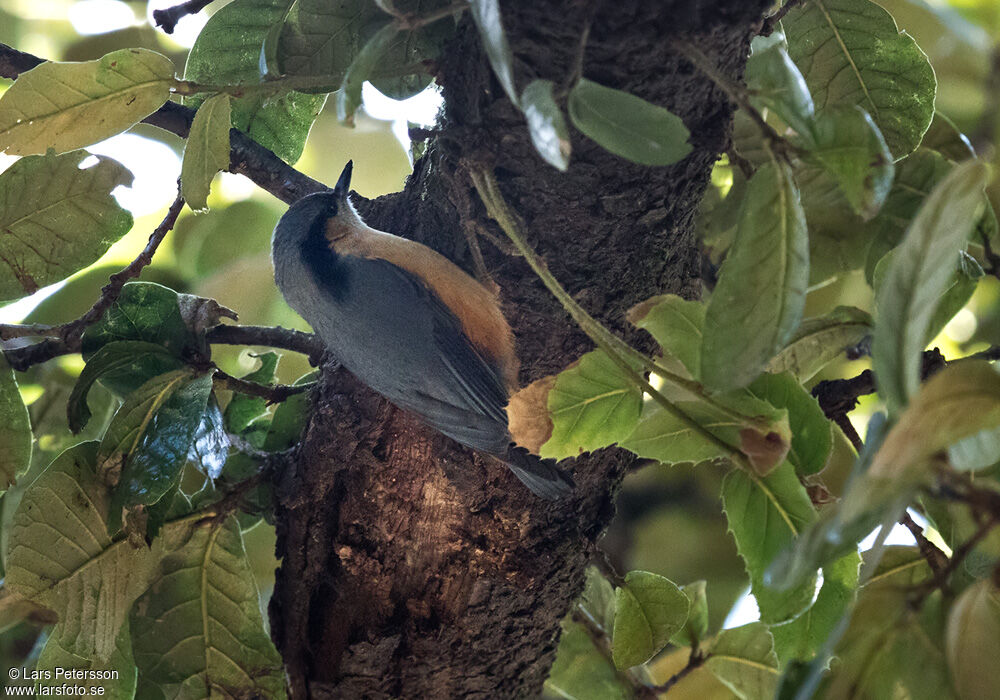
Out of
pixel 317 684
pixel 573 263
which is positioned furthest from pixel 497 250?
pixel 317 684

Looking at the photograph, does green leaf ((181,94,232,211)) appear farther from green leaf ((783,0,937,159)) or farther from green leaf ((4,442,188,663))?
green leaf ((783,0,937,159))

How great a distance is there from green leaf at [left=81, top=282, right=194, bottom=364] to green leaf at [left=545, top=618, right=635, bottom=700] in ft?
3.04

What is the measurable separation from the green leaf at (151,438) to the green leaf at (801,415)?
822 mm

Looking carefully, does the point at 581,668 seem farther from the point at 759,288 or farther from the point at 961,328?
the point at 961,328

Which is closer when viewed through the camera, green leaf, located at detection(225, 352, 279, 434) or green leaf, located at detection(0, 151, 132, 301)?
green leaf, located at detection(0, 151, 132, 301)

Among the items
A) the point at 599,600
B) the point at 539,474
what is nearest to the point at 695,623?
the point at 599,600

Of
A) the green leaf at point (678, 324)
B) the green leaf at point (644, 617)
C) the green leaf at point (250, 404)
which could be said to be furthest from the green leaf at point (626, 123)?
the green leaf at point (250, 404)

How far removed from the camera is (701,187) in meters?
1.22

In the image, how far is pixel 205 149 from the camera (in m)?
1.21

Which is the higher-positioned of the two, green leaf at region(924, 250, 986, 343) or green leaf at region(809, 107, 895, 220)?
green leaf at region(809, 107, 895, 220)

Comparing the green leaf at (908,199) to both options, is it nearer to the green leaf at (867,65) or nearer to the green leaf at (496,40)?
the green leaf at (867,65)

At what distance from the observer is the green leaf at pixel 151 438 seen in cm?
125

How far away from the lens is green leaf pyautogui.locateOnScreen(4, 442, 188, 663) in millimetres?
1282

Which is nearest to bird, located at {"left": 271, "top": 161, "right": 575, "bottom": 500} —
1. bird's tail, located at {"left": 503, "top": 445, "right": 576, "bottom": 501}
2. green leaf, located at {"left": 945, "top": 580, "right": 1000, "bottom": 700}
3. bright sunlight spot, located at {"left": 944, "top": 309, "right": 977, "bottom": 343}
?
bird's tail, located at {"left": 503, "top": 445, "right": 576, "bottom": 501}
